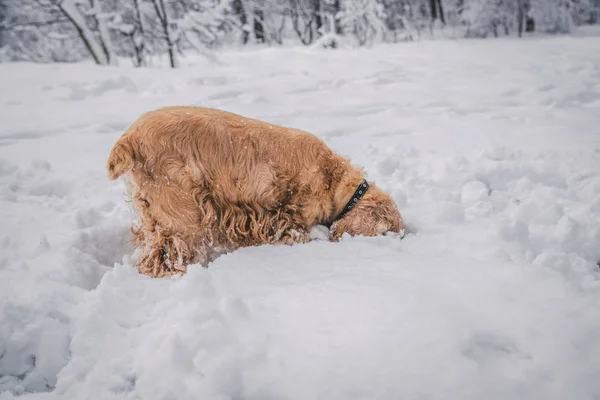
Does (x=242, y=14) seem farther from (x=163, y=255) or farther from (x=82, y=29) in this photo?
(x=163, y=255)

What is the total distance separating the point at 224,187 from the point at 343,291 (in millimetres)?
902

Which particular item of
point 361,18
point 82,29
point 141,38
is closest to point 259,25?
point 361,18

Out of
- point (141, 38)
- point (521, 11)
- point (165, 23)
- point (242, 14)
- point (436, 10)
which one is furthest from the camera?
point (436, 10)

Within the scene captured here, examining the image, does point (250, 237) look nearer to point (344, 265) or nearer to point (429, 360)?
point (344, 265)

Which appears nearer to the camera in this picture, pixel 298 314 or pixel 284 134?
pixel 298 314

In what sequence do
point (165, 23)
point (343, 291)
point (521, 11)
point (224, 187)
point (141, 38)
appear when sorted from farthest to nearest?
point (521, 11) → point (141, 38) → point (165, 23) → point (224, 187) → point (343, 291)

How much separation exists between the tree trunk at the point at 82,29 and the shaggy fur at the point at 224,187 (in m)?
8.76

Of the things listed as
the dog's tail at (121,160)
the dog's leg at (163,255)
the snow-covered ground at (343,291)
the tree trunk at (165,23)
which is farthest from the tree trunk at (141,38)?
the dog's leg at (163,255)

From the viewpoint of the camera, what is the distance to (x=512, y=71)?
22.6 feet

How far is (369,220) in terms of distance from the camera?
2250 mm

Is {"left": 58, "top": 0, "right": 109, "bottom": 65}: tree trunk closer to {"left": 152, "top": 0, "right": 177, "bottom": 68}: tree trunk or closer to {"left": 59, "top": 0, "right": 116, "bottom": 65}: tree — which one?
{"left": 59, "top": 0, "right": 116, "bottom": 65}: tree

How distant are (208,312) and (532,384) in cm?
107

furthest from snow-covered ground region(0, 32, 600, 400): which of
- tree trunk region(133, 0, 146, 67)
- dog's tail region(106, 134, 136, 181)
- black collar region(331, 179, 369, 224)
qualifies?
tree trunk region(133, 0, 146, 67)

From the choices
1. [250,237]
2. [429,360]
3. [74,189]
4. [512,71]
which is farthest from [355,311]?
[512,71]
